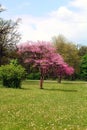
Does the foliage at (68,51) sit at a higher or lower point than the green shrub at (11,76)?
higher

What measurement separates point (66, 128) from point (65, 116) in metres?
3.91

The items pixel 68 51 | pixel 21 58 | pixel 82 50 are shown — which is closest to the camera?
pixel 21 58

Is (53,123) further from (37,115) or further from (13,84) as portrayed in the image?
(13,84)

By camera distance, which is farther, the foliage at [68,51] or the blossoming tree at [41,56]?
the foliage at [68,51]

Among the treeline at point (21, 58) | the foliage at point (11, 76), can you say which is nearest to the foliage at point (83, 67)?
the treeline at point (21, 58)

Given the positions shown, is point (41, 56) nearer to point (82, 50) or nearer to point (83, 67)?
point (83, 67)

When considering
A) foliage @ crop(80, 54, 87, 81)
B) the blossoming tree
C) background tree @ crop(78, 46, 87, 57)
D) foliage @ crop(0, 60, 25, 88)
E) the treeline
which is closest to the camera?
foliage @ crop(0, 60, 25, 88)

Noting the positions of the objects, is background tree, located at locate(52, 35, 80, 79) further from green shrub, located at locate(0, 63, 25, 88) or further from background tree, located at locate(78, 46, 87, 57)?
green shrub, located at locate(0, 63, 25, 88)

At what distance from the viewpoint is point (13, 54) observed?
90.3m

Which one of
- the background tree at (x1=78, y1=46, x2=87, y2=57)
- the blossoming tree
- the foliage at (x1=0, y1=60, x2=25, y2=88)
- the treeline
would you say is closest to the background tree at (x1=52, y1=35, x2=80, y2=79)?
the treeline

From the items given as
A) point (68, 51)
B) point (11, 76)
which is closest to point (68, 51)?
point (68, 51)

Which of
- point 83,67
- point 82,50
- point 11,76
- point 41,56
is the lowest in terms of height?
point 11,76

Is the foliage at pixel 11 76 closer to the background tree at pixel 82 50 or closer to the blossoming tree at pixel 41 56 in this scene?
the blossoming tree at pixel 41 56

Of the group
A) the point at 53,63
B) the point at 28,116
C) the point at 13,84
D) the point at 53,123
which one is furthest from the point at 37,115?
the point at 53,63
